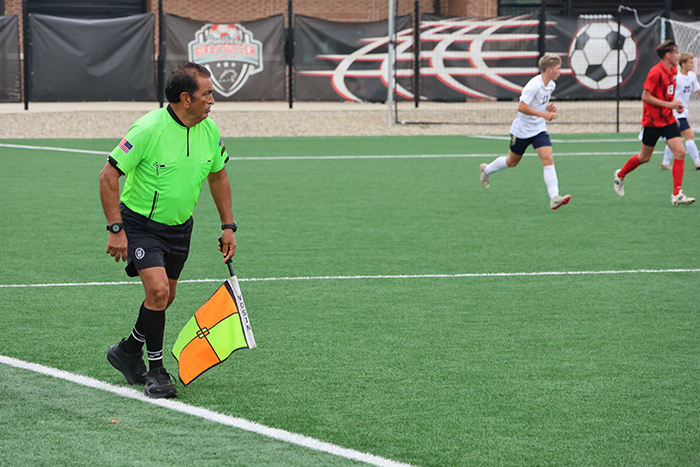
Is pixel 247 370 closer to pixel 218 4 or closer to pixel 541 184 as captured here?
pixel 541 184

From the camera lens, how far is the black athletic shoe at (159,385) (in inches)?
195

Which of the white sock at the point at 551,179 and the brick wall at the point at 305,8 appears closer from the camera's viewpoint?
the white sock at the point at 551,179

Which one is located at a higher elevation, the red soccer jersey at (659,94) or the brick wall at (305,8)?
the brick wall at (305,8)

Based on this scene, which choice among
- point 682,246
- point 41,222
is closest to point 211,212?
point 41,222

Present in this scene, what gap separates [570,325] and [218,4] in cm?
2632

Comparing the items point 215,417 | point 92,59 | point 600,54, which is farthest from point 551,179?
point 92,59

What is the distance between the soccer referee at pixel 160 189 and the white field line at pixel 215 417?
0.12 metres

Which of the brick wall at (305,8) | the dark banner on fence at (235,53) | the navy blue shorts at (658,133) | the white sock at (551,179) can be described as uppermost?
the brick wall at (305,8)

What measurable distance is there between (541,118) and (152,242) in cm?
744

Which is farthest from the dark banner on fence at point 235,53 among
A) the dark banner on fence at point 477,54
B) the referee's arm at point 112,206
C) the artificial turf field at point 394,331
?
the referee's arm at point 112,206

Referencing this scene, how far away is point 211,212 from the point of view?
11672mm

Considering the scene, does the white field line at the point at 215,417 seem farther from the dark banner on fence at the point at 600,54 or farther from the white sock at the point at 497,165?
the dark banner on fence at the point at 600,54

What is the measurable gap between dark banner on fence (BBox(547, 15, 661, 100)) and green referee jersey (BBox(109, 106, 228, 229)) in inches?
812

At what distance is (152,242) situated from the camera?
491cm
